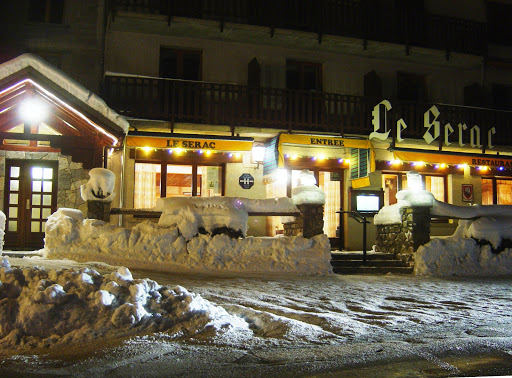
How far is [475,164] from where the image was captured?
1638cm

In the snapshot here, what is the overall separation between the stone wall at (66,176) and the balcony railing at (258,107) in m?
2.12

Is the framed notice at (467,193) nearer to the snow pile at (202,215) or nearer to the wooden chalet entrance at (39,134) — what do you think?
the snow pile at (202,215)

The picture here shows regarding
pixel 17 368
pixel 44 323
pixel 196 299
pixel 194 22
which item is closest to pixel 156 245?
pixel 196 299

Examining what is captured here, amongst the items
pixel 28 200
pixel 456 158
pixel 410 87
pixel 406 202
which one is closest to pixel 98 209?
pixel 28 200

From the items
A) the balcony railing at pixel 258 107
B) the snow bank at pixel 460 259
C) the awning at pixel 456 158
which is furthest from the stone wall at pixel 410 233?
the balcony railing at pixel 258 107

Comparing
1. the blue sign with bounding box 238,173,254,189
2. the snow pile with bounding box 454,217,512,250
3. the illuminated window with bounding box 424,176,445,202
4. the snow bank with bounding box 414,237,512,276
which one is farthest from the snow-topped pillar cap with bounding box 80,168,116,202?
the illuminated window with bounding box 424,176,445,202

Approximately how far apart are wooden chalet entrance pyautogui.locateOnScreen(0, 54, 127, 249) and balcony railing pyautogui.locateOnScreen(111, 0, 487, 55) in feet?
15.6

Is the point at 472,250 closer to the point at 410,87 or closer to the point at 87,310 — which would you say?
the point at 410,87

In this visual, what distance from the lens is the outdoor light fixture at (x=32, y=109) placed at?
1073 centimetres

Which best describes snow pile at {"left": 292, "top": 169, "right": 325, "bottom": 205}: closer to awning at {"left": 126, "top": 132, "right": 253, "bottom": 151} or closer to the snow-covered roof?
awning at {"left": 126, "top": 132, "right": 253, "bottom": 151}

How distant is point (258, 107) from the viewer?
15.4 metres

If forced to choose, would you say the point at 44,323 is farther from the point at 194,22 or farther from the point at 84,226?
the point at 194,22

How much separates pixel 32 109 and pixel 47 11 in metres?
5.85

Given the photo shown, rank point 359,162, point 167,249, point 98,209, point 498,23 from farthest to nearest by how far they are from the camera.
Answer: point 498,23
point 359,162
point 98,209
point 167,249
